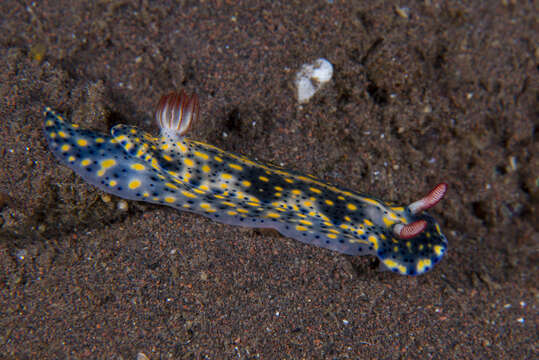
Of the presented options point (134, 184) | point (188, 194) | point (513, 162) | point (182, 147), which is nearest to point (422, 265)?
point (513, 162)

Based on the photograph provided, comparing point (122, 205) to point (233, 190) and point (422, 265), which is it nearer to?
point (233, 190)

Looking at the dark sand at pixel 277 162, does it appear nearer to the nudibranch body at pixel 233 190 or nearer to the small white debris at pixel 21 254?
the small white debris at pixel 21 254

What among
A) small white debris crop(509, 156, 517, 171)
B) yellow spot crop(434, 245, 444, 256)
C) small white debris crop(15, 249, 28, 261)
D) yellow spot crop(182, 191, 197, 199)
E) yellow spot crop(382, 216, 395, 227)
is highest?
small white debris crop(509, 156, 517, 171)

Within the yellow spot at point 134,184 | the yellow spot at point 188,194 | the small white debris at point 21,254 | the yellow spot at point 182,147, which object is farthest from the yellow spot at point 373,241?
the small white debris at point 21,254

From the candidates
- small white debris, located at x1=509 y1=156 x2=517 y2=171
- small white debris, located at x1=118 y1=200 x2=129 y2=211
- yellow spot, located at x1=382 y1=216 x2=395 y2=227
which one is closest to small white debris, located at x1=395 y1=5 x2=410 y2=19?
small white debris, located at x1=509 y1=156 x2=517 y2=171

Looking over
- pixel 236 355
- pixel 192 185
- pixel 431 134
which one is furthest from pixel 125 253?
pixel 431 134

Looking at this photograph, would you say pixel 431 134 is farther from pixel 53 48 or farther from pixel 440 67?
pixel 53 48

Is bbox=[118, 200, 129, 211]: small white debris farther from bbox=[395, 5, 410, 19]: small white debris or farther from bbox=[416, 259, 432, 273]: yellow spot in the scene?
bbox=[395, 5, 410, 19]: small white debris
